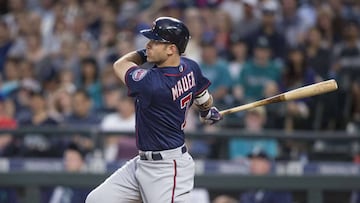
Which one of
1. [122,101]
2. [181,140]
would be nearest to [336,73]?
[122,101]

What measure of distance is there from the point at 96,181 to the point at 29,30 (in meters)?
4.35

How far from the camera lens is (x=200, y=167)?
1042cm

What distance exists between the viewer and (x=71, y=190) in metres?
10.2

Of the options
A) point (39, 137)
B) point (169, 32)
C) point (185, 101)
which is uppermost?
Answer: point (169, 32)

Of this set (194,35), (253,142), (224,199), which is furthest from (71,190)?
(194,35)

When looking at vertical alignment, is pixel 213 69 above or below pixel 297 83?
above

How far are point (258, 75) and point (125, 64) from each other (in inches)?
210

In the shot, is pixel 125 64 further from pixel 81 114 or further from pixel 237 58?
pixel 237 58

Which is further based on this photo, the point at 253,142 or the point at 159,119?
the point at 253,142

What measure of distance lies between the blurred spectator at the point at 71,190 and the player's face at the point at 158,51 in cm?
345

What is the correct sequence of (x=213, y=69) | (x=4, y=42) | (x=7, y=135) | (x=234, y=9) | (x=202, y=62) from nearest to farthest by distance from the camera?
1. (x=7, y=135)
2. (x=213, y=69)
3. (x=202, y=62)
4. (x=234, y=9)
5. (x=4, y=42)

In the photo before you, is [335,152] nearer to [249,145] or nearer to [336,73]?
[249,145]

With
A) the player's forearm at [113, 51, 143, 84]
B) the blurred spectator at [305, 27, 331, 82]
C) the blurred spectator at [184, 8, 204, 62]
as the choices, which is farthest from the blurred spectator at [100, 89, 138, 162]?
the player's forearm at [113, 51, 143, 84]

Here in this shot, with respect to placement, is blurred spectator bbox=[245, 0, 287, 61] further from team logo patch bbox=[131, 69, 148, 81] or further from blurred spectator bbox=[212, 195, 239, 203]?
team logo patch bbox=[131, 69, 148, 81]
